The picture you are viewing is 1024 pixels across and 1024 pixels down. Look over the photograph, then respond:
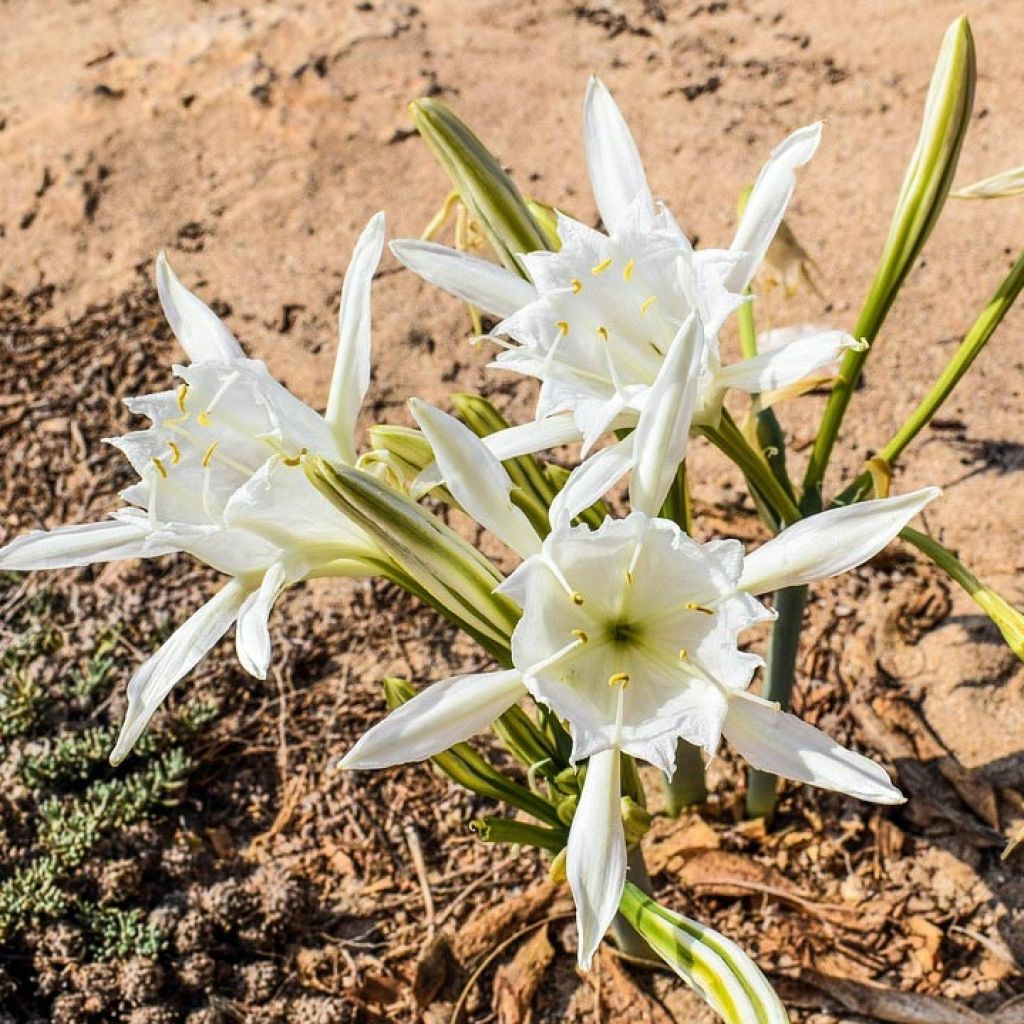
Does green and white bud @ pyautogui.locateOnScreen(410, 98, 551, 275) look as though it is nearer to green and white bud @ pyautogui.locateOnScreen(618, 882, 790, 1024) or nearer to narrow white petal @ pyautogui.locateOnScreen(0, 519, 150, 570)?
narrow white petal @ pyautogui.locateOnScreen(0, 519, 150, 570)

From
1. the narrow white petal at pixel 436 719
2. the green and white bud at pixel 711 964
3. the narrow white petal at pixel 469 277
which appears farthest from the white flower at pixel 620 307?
the green and white bud at pixel 711 964

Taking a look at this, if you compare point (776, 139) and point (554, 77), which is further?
point (554, 77)

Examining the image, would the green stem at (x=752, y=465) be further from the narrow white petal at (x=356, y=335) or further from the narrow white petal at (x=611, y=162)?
the narrow white petal at (x=356, y=335)

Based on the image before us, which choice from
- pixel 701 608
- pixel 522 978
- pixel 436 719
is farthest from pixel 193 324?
pixel 522 978

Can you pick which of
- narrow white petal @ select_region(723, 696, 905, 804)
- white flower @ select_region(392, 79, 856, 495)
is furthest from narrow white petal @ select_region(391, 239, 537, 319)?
narrow white petal @ select_region(723, 696, 905, 804)

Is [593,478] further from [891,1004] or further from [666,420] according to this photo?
[891,1004]

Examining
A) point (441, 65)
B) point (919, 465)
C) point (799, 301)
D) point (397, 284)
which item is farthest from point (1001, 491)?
point (441, 65)

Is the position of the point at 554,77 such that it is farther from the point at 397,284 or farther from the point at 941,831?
the point at 941,831
